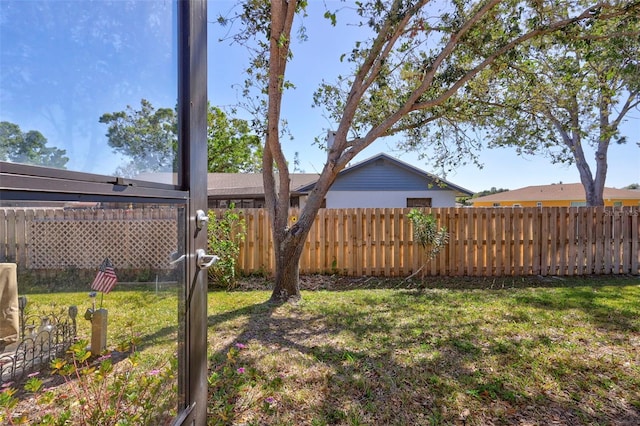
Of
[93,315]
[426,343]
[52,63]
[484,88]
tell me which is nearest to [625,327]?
[426,343]

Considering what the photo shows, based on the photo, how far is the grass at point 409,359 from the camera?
6.57 ft

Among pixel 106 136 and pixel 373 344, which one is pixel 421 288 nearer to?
pixel 373 344

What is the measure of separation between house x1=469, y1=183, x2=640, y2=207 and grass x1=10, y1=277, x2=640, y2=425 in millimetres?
18359

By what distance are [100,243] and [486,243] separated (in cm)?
662

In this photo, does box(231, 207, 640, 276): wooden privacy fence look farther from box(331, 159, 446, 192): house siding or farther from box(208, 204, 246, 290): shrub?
box(331, 159, 446, 192): house siding

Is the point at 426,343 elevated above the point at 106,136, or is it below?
below

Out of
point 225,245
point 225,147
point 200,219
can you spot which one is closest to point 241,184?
point 225,147

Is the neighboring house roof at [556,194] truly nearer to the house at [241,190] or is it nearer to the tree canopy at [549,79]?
the house at [241,190]

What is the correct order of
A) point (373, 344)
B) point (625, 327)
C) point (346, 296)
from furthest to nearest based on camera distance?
point (346, 296) → point (625, 327) → point (373, 344)

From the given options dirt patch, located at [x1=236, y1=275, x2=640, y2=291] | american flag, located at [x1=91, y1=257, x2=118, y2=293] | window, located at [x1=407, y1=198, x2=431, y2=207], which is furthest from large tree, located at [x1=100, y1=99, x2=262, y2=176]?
window, located at [x1=407, y1=198, x2=431, y2=207]

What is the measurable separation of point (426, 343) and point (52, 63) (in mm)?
3302

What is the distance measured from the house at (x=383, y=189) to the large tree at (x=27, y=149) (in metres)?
12.3

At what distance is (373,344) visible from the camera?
3.03 metres

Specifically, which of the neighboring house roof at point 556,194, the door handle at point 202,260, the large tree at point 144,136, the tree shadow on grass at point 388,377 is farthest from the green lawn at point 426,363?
the neighboring house roof at point 556,194
